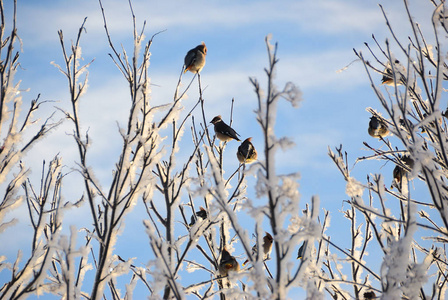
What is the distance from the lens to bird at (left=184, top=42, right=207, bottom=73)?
5.36m

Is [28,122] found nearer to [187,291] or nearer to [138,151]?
[138,151]

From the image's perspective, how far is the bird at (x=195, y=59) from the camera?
5.36 meters

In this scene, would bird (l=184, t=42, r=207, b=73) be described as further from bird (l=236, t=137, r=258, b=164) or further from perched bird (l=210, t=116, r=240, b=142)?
bird (l=236, t=137, r=258, b=164)

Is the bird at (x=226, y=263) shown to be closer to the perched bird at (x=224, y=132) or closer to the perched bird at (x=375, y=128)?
the perched bird at (x=224, y=132)

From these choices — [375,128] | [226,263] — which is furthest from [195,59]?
[375,128]

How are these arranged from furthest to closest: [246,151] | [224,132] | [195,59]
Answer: [246,151] → [224,132] → [195,59]

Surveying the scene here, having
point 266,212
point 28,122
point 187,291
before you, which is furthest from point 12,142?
point 266,212

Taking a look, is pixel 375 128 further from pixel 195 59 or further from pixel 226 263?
pixel 226 263

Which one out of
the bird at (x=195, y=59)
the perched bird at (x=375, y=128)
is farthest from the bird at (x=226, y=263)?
the perched bird at (x=375, y=128)

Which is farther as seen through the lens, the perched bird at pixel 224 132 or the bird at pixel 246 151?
the bird at pixel 246 151

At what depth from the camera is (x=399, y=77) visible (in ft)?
12.6

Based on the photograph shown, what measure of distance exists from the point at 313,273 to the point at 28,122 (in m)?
2.50

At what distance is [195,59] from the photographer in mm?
5379

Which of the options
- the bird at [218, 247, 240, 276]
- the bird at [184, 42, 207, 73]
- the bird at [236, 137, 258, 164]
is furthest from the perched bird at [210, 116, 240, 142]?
the bird at [218, 247, 240, 276]
